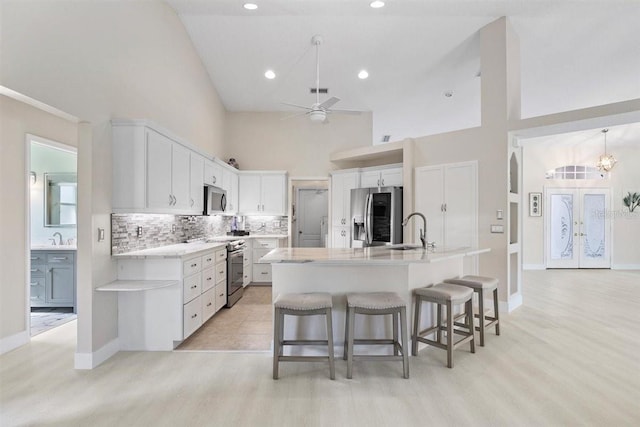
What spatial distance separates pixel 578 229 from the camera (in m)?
7.88

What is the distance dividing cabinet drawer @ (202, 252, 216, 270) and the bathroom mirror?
2.57 meters

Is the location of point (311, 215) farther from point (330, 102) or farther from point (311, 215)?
point (330, 102)

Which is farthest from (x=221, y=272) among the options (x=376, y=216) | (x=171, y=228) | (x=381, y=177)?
(x=381, y=177)

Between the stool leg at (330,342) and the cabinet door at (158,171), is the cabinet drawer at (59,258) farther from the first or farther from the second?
the stool leg at (330,342)

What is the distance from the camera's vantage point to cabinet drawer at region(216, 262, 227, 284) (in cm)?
412

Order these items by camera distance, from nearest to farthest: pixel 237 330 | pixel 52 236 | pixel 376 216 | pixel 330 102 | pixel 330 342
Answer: pixel 330 342, pixel 237 330, pixel 330 102, pixel 52 236, pixel 376 216

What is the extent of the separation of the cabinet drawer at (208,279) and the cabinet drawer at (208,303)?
63 millimetres

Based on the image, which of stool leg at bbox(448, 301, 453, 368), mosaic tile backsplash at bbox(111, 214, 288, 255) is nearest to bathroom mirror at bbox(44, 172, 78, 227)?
mosaic tile backsplash at bbox(111, 214, 288, 255)

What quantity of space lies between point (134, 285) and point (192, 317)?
2.30 feet

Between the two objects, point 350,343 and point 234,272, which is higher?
point 234,272

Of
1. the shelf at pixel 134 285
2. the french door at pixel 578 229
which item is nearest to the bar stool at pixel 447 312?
the shelf at pixel 134 285

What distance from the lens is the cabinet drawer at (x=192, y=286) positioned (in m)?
3.22

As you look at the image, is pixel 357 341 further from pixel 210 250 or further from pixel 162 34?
pixel 162 34

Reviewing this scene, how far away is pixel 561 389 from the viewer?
2.37m
